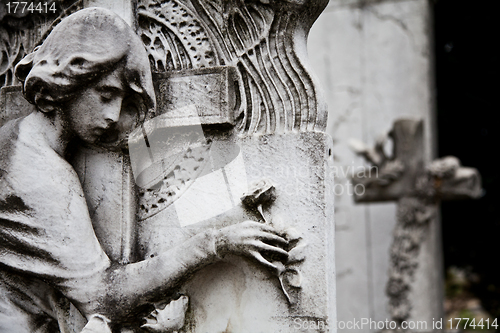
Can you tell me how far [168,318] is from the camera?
1465 mm

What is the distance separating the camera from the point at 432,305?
3.68 metres

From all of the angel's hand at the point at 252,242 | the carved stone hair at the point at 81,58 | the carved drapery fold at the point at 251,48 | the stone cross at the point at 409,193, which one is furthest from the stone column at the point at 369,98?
the carved stone hair at the point at 81,58

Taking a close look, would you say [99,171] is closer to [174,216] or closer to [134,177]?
[134,177]

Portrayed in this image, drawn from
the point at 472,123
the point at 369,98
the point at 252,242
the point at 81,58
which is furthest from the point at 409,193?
the point at 81,58

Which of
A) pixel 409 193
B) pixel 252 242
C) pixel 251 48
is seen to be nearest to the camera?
pixel 252 242

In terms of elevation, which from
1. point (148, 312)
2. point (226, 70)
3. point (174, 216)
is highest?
point (226, 70)

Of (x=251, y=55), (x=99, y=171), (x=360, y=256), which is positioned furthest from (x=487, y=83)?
(x=99, y=171)

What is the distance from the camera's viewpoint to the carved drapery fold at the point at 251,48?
5.04 feet

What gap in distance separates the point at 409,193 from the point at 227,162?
244cm

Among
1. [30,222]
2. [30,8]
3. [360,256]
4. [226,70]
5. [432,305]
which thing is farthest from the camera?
[360,256]

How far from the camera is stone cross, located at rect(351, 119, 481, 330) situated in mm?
3518

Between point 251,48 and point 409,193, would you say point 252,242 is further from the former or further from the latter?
point 409,193

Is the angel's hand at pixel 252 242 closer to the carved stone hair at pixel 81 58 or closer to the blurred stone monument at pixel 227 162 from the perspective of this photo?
the blurred stone monument at pixel 227 162

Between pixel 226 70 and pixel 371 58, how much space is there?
3258 mm
